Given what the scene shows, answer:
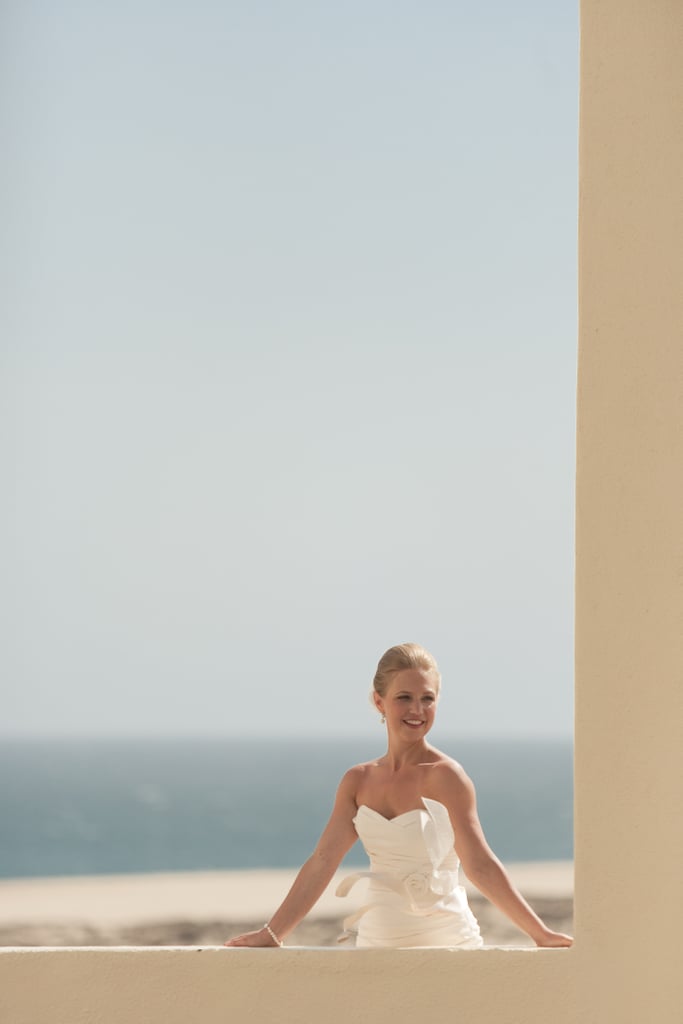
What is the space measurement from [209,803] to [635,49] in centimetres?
5591

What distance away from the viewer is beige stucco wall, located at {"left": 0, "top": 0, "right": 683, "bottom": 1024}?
2504mm

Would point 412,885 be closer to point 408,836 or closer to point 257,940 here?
point 408,836

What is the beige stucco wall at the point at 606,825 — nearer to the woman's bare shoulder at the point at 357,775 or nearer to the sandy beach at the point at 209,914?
the woman's bare shoulder at the point at 357,775

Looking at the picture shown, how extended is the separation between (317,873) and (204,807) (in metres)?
54.7

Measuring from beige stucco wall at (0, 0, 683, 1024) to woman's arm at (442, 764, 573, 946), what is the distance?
0.06 metres

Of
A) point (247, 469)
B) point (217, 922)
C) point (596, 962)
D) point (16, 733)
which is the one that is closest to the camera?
point (596, 962)

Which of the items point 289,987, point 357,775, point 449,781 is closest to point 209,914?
point 357,775

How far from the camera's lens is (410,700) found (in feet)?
9.47

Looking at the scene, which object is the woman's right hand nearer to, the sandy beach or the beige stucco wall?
the beige stucco wall

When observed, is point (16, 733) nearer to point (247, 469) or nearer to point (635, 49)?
point (247, 469)

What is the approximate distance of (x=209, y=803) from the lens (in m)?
56.8

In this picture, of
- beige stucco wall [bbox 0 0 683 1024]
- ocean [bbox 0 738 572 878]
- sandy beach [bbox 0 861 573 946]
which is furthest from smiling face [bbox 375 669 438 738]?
ocean [bbox 0 738 572 878]

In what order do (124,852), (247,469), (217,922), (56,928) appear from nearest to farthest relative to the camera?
1. (217,922)
2. (56,928)
3. (124,852)
4. (247,469)

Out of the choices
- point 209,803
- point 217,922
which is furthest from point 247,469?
point 217,922
